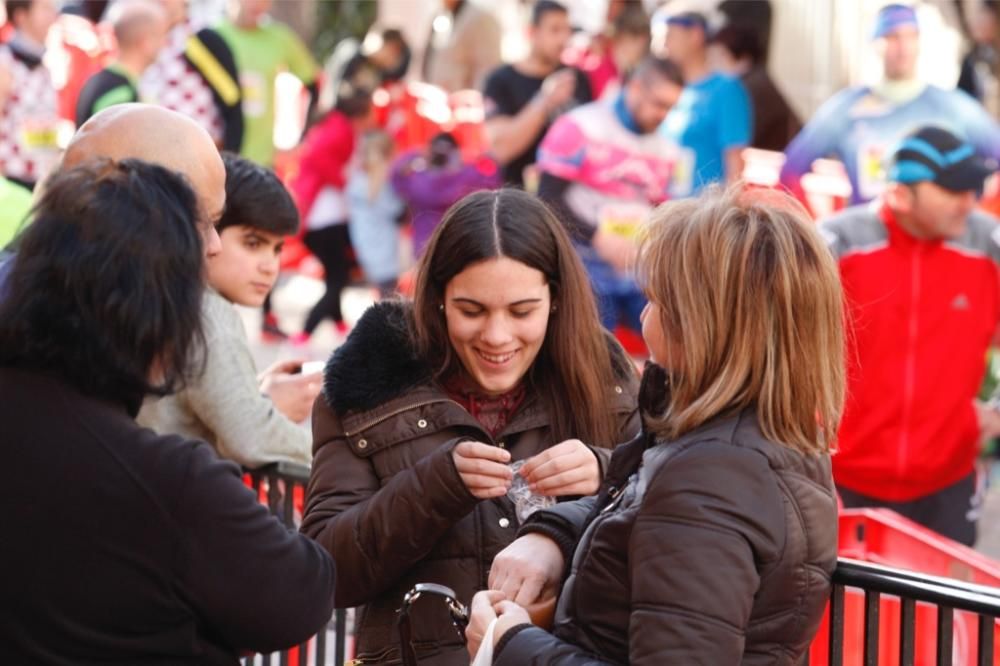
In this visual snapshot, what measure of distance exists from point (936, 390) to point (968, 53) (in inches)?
312

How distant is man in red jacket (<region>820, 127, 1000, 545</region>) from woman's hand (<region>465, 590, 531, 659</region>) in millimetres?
3477

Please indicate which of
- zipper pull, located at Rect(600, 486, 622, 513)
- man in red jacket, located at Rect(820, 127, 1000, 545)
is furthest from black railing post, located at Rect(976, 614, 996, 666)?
man in red jacket, located at Rect(820, 127, 1000, 545)

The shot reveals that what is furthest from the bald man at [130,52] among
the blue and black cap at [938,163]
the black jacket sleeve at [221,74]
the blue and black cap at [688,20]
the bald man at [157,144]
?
the bald man at [157,144]

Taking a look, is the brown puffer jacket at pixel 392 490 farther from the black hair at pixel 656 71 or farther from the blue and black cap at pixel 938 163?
the black hair at pixel 656 71

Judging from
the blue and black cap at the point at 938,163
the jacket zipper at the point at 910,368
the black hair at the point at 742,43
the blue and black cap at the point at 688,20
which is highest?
the blue and black cap at the point at 938,163

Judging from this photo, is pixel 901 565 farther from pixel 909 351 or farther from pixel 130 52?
pixel 130 52

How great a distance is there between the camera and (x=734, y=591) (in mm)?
2582

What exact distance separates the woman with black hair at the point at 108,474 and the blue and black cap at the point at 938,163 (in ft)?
13.7

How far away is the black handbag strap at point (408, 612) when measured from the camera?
9.85 feet

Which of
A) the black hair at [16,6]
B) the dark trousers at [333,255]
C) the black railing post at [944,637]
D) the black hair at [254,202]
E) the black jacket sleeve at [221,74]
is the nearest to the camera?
the black railing post at [944,637]

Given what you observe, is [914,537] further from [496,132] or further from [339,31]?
[339,31]

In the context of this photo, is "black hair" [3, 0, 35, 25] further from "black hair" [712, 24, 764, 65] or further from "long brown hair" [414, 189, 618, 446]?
"long brown hair" [414, 189, 618, 446]

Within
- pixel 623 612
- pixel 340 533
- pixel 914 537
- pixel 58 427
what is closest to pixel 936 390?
pixel 914 537

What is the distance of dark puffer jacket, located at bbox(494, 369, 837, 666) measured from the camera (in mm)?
2576
